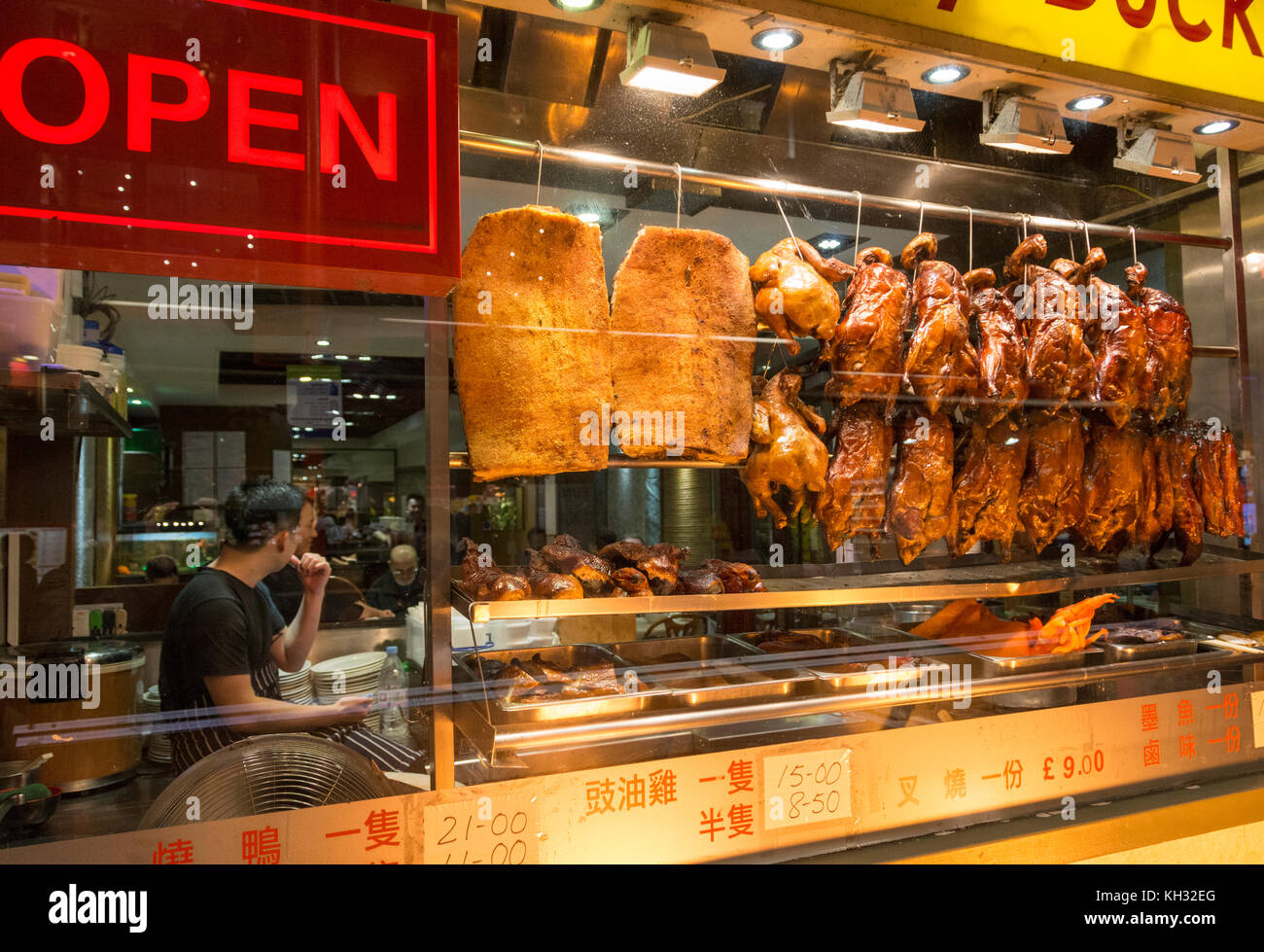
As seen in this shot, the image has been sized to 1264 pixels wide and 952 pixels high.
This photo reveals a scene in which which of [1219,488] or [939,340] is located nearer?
[939,340]

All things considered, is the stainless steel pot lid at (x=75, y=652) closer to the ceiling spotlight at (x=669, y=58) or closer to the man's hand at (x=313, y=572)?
the man's hand at (x=313, y=572)

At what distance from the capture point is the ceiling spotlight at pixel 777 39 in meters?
2.59

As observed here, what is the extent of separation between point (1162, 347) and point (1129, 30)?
1.22m

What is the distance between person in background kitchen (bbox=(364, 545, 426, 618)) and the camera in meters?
2.36

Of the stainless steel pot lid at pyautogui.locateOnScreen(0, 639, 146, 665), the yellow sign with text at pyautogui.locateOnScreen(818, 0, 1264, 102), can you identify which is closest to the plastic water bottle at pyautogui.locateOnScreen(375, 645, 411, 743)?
the stainless steel pot lid at pyautogui.locateOnScreen(0, 639, 146, 665)

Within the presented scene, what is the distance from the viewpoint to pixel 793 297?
281 centimetres

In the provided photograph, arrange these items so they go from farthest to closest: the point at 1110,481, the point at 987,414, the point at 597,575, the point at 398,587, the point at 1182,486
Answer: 1. the point at 1182,486
2. the point at 1110,481
3. the point at 987,414
4. the point at 597,575
5. the point at 398,587

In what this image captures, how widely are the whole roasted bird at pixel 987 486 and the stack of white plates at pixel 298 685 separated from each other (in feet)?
7.70

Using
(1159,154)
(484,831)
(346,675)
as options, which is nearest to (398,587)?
(346,675)

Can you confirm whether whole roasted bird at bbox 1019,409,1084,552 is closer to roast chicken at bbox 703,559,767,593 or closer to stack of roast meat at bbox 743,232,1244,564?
stack of roast meat at bbox 743,232,1244,564

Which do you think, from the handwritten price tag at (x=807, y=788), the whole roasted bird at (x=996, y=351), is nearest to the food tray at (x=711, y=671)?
the handwritten price tag at (x=807, y=788)
